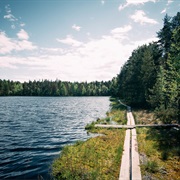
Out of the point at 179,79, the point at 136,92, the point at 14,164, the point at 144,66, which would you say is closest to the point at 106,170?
the point at 14,164

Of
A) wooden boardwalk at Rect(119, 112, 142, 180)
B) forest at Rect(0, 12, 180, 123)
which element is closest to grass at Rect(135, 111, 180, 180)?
wooden boardwalk at Rect(119, 112, 142, 180)

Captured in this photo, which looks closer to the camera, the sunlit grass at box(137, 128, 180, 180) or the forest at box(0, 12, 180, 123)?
the sunlit grass at box(137, 128, 180, 180)

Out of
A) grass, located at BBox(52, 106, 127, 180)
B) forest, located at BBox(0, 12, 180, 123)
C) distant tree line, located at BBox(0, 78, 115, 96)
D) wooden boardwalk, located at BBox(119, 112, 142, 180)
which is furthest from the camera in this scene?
distant tree line, located at BBox(0, 78, 115, 96)

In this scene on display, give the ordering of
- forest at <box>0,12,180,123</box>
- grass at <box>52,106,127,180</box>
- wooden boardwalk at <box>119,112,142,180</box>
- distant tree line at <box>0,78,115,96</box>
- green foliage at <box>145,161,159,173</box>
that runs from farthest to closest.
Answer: distant tree line at <box>0,78,115,96</box>, forest at <box>0,12,180,123</box>, green foliage at <box>145,161,159,173</box>, grass at <box>52,106,127,180</box>, wooden boardwalk at <box>119,112,142,180</box>

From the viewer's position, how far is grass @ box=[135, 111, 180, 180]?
9680mm

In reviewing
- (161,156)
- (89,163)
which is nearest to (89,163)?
(89,163)

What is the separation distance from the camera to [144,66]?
41125 millimetres

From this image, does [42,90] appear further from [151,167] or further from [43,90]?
[151,167]

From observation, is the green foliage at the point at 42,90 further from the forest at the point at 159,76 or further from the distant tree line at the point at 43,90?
the forest at the point at 159,76

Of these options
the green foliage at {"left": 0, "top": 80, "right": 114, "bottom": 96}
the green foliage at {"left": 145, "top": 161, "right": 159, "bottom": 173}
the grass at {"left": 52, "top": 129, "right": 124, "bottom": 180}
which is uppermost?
the green foliage at {"left": 0, "top": 80, "right": 114, "bottom": 96}

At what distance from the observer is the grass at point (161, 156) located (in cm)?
968

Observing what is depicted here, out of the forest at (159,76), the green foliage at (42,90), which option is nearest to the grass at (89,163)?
the forest at (159,76)

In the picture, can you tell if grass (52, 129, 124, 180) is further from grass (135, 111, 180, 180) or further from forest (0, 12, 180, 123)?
forest (0, 12, 180, 123)

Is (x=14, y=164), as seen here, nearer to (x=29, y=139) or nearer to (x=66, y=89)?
(x=29, y=139)
